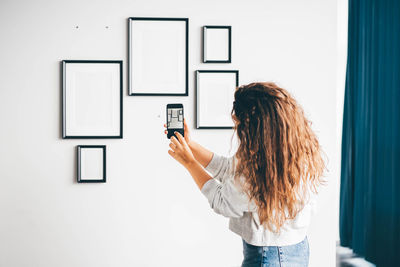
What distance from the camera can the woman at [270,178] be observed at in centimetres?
101

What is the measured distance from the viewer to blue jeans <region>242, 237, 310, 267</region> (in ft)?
3.48

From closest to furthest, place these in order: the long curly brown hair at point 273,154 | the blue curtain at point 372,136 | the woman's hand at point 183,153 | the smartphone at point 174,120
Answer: the long curly brown hair at point 273,154 → the woman's hand at point 183,153 → the smartphone at point 174,120 → the blue curtain at point 372,136

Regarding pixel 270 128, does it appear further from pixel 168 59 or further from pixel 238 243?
pixel 238 243

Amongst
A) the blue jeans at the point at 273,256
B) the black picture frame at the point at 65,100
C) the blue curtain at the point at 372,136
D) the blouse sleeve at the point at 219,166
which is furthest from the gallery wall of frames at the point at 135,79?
the blue curtain at the point at 372,136

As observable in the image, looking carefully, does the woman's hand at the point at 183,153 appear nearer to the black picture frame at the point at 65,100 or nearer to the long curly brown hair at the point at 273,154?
the long curly brown hair at the point at 273,154

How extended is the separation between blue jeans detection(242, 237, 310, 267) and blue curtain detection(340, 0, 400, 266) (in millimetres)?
1374

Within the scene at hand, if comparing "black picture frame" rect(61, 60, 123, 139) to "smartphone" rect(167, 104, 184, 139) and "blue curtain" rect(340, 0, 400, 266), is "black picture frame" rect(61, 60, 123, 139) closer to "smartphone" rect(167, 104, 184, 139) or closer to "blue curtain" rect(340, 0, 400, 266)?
"smartphone" rect(167, 104, 184, 139)

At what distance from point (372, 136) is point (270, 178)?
5.34ft

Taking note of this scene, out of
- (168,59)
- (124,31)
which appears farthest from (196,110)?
(124,31)

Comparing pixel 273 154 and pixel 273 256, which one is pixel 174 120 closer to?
pixel 273 154

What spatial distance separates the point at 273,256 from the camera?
3.49 feet

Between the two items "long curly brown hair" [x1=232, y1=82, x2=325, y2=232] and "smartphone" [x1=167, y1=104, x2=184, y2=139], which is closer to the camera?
"long curly brown hair" [x1=232, y1=82, x2=325, y2=232]

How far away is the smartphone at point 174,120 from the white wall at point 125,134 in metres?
0.42

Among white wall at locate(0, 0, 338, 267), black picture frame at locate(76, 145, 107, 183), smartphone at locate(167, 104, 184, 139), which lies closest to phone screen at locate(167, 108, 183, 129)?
smartphone at locate(167, 104, 184, 139)
